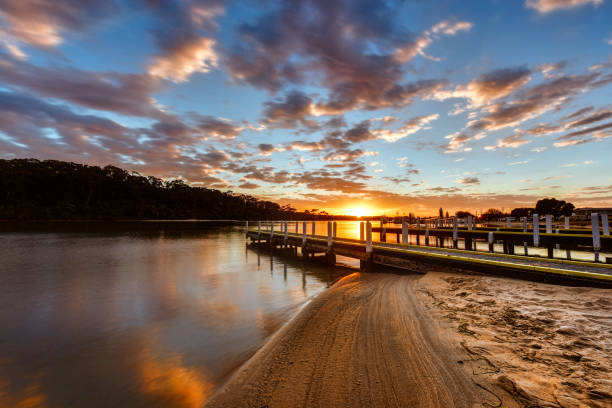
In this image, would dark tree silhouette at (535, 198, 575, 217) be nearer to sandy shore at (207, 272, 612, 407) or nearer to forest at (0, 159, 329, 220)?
sandy shore at (207, 272, 612, 407)

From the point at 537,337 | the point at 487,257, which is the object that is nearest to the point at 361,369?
→ the point at 537,337

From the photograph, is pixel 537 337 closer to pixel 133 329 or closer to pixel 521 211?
pixel 133 329

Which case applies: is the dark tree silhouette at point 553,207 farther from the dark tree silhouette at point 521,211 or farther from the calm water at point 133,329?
the calm water at point 133,329

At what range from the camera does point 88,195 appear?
117000 millimetres

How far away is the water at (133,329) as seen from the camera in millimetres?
5066

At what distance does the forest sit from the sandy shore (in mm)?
130842

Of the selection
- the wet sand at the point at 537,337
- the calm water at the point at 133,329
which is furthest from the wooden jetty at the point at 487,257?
the calm water at the point at 133,329

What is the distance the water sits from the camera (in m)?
5.07

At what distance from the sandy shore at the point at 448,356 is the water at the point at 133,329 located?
1.66 meters

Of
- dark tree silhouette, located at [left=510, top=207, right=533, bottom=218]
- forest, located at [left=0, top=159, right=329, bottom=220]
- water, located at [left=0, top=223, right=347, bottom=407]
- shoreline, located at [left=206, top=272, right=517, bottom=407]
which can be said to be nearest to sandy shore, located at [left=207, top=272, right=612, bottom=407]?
shoreline, located at [left=206, top=272, right=517, bottom=407]

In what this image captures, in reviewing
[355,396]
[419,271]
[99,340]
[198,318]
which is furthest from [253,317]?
[419,271]

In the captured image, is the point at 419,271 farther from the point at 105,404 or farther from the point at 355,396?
the point at 105,404

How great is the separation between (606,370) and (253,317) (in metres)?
8.30

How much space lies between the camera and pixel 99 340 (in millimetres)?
7410
